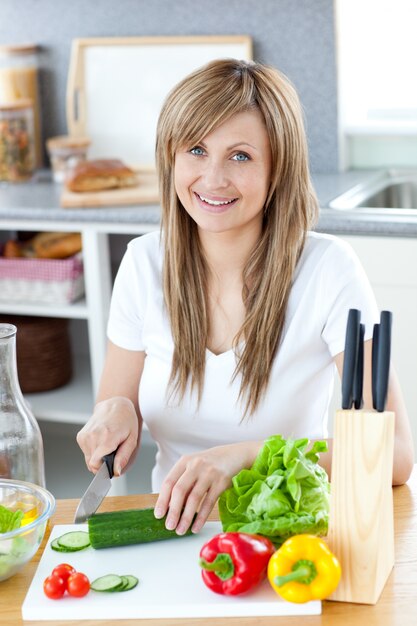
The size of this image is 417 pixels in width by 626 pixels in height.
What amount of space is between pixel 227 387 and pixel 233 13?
1638 millimetres

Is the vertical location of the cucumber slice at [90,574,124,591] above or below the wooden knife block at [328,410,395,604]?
below

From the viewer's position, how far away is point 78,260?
9.23 feet

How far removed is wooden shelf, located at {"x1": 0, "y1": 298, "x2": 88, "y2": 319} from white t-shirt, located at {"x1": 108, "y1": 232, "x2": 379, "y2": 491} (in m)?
0.98

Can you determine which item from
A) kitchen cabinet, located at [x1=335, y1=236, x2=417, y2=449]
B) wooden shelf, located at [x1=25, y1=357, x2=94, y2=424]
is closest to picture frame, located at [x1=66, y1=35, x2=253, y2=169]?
wooden shelf, located at [x1=25, y1=357, x2=94, y2=424]

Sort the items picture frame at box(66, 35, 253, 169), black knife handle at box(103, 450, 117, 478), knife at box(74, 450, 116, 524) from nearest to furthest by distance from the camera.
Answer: knife at box(74, 450, 116, 524) → black knife handle at box(103, 450, 117, 478) → picture frame at box(66, 35, 253, 169)

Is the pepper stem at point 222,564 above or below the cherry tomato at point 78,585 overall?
above

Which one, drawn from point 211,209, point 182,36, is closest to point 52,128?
point 182,36

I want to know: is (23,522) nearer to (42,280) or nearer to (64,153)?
(42,280)

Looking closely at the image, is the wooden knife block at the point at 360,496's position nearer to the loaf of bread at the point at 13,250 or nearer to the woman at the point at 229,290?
the woman at the point at 229,290

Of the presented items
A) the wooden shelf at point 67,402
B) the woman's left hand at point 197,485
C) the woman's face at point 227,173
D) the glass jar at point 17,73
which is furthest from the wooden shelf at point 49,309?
the woman's left hand at point 197,485

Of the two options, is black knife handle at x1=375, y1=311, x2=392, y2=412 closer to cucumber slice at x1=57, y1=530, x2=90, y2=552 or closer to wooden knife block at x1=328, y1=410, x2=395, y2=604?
wooden knife block at x1=328, y1=410, x2=395, y2=604

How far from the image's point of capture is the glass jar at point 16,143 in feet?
10.2

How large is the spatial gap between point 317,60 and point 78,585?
7.01 feet

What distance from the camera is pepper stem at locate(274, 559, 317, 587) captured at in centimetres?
114
